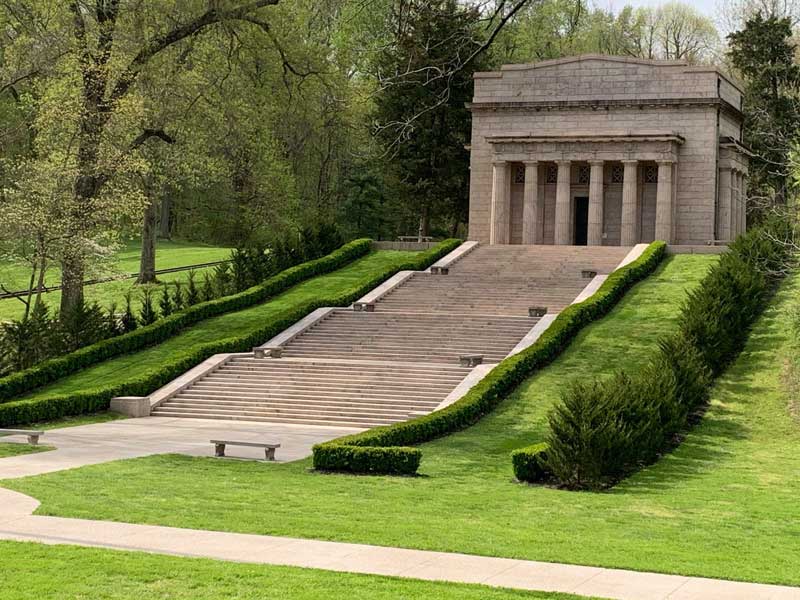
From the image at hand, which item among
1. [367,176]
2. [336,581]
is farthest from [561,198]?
[336,581]

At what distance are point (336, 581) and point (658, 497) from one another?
9070mm

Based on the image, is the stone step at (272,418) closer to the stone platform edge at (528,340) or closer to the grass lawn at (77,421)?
the grass lawn at (77,421)

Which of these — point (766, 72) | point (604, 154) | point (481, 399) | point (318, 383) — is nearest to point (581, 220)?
point (604, 154)

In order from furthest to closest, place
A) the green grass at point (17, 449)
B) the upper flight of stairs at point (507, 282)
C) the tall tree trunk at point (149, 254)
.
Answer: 1. the tall tree trunk at point (149, 254)
2. the upper flight of stairs at point (507, 282)
3. the green grass at point (17, 449)

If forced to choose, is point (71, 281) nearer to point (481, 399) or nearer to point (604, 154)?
point (481, 399)

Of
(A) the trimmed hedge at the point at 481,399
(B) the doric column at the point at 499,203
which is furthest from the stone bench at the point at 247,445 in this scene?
(B) the doric column at the point at 499,203

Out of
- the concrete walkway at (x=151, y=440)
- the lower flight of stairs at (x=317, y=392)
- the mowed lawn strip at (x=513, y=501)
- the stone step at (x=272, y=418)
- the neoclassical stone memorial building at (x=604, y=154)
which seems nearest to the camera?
the mowed lawn strip at (x=513, y=501)

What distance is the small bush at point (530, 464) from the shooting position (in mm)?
20344

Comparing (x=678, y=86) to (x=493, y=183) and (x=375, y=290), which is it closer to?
(x=493, y=183)

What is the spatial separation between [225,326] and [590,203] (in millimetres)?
20788

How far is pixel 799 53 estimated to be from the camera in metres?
62.3

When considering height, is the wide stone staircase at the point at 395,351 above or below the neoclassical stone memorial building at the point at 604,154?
below

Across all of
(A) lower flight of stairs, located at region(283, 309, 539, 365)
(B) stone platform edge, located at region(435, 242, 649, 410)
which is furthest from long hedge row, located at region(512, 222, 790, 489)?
(A) lower flight of stairs, located at region(283, 309, 539, 365)

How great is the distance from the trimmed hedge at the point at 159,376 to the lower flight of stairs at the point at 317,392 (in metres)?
0.89
